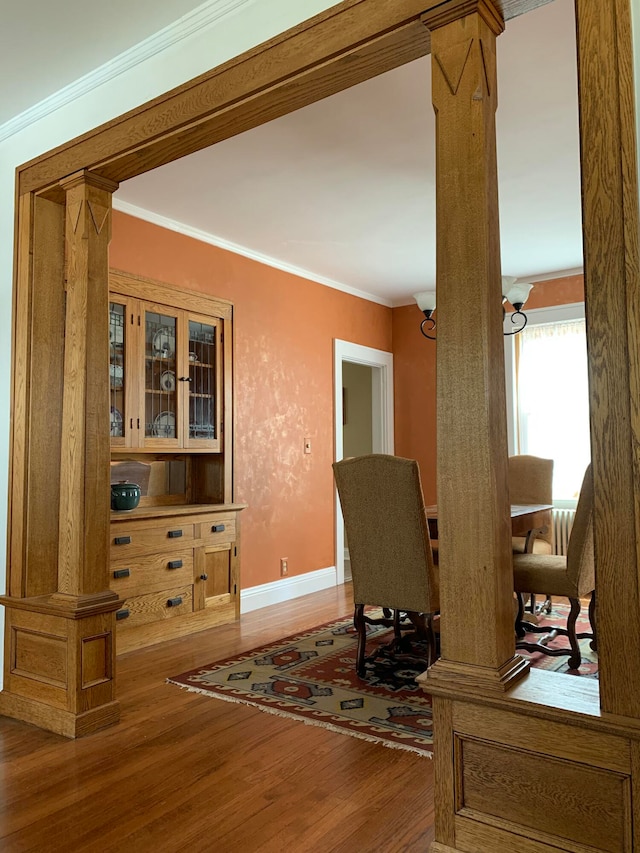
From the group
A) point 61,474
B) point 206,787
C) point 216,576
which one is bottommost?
point 206,787

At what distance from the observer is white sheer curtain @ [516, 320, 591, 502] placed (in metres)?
5.91

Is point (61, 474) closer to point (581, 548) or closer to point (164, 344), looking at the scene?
point (164, 344)

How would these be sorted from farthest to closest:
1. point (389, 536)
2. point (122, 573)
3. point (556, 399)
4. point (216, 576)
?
point (556, 399), point (216, 576), point (122, 573), point (389, 536)

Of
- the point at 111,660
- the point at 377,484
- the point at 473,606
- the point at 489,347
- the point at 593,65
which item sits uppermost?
the point at 593,65

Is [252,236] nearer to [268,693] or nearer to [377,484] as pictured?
[377,484]

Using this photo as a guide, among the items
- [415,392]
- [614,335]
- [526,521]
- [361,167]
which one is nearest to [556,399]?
[415,392]

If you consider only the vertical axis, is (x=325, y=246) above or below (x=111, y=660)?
above

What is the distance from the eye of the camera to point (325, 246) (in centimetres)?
529

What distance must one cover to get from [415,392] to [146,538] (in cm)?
360

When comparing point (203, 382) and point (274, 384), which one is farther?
point (274, 384)

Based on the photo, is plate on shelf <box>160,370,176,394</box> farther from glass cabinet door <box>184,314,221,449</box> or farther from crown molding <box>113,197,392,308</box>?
crown molding <box>113,197,392,308</box>

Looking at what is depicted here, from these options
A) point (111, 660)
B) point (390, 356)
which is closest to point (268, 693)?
point (111, 660)

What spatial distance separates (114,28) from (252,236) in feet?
7.96

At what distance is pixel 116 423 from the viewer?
4.18m
